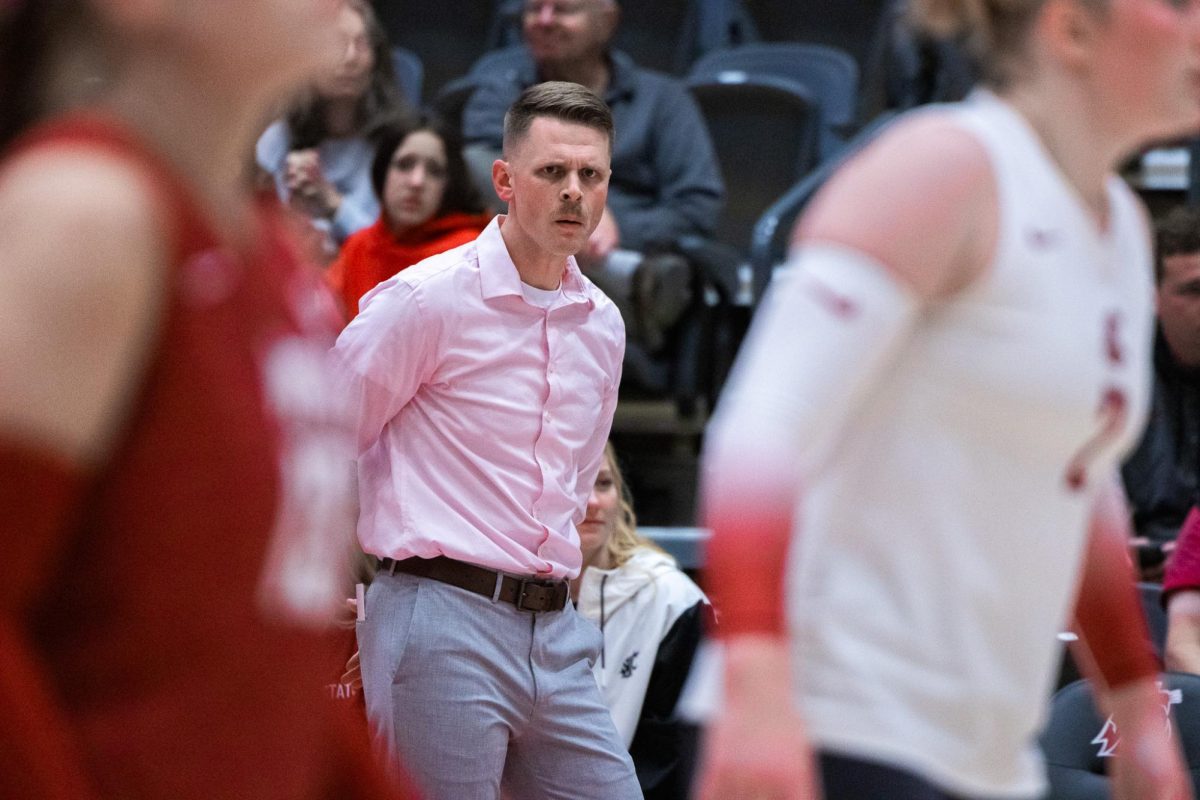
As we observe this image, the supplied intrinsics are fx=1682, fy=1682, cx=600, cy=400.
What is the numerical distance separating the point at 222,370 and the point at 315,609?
0.70 feet

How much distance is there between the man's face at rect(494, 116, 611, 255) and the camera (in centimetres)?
316

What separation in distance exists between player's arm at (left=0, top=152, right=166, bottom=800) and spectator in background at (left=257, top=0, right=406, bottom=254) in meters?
3.87

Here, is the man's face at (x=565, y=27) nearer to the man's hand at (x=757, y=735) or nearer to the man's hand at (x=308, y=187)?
the man's hand at (x=308, y=187)

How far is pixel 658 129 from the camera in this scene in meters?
5.87

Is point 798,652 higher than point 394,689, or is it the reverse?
point 798,652

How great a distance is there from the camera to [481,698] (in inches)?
116

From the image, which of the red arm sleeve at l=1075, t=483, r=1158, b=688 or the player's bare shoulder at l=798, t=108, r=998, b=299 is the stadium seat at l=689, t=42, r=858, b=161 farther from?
the player's bare shoulder at l=798, t=108, r=998, b=299

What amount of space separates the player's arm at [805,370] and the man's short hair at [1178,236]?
3.77 meters

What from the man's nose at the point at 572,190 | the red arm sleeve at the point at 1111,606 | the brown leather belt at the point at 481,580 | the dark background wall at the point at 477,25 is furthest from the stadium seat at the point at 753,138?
the red arm sleeve at the point at 1111,606

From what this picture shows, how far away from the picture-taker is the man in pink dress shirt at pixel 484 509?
296 centimetres

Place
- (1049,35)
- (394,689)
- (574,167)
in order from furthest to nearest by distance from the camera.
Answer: (574,167), (394,689), (1049,35)

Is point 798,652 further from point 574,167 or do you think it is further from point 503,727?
point 574,167

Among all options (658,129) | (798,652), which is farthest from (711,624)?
(798,652)

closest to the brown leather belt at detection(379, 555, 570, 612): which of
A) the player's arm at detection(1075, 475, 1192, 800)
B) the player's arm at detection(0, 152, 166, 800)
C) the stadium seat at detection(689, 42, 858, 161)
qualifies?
the player's arm at detection(1075, 475, 1192, 800)
